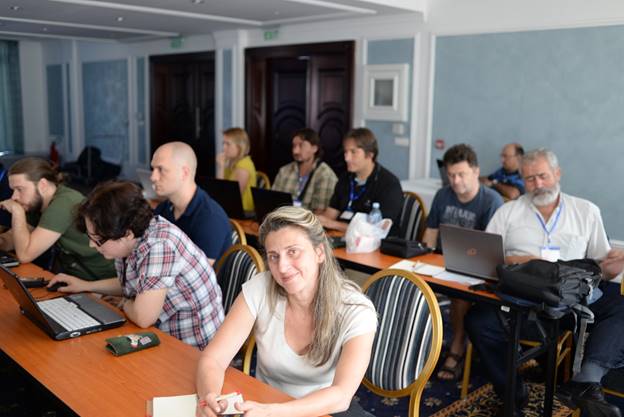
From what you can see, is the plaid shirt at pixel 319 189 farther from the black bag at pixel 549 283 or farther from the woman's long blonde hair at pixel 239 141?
the black bag at pixel 549 283

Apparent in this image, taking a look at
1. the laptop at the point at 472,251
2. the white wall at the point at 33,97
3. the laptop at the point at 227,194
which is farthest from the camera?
the white wall at the point at 33,97

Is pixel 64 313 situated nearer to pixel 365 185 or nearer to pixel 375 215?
pixel 375 215

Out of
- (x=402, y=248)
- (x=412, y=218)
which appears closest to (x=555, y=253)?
(x=402, y=248)

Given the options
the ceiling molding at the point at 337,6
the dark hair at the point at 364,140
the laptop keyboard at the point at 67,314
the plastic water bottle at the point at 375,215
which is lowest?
the laptop keyboard at the point at 67,314

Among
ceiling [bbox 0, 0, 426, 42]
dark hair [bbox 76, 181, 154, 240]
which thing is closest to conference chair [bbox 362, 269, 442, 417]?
dark hair [bbox 76, 181, 154, 240]

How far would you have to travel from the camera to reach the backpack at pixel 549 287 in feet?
7.94

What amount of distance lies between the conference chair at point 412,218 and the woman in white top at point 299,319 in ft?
7.47

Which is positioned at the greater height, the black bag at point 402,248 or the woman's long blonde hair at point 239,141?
the woman's long blonde hair at point 239,141

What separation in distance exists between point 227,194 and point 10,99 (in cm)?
850

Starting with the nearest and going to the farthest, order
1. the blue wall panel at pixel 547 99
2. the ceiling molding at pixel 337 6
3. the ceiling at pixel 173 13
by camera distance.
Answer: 1. the blue wall panel at pixel 547 99
2. the ceiling molding at pixel 337 6
3. the ceiling at pixel 173 13

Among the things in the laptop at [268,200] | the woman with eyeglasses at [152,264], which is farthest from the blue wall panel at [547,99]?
the woman with eyeglasses at [152,264]

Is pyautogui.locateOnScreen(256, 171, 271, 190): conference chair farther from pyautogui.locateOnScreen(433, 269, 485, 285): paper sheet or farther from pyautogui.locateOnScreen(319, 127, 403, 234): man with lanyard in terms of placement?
pyautogui.locateOnScreen(433, 269, 485, 285): paper sheet

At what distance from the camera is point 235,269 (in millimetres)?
2533

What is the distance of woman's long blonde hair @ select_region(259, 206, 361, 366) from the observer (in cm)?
172
